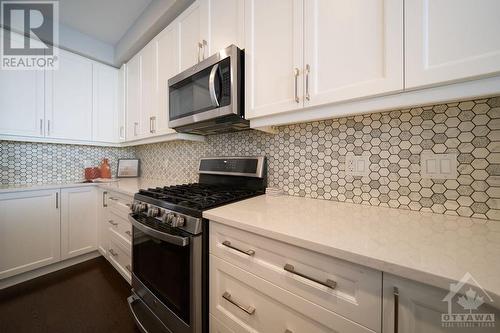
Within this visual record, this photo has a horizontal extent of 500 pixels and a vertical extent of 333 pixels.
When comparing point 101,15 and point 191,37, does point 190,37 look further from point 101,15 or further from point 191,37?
point 101,15

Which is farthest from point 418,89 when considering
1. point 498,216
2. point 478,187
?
point 498,216

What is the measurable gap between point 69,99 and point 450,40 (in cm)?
317

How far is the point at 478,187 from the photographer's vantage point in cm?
77

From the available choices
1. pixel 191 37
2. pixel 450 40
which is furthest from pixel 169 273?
pixel 191 37

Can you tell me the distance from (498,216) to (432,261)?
59 centimetres

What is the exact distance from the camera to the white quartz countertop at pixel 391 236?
17.2 inches

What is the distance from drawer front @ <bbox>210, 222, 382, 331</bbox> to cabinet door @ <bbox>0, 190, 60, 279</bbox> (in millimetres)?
2218

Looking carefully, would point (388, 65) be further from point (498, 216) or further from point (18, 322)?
point (18, 322)

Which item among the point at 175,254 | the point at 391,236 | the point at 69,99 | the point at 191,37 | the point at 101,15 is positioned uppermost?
the point at 101,15

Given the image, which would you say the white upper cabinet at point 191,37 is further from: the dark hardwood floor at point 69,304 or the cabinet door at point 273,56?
the dark hardwood floor at point 69,304

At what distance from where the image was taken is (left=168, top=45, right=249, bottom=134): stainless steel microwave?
1186 millimetres

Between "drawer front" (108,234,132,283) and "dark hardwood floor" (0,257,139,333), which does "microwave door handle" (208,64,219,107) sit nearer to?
"drawer front" (108,234,132,283)

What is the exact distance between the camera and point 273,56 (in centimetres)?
105

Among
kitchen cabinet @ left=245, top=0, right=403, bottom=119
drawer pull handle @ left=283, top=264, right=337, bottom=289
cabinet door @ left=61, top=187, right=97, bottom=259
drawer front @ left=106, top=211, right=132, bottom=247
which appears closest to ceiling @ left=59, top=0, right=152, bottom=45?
kitchen cabinet @ left=245, top=0, right=403, bottom=119
